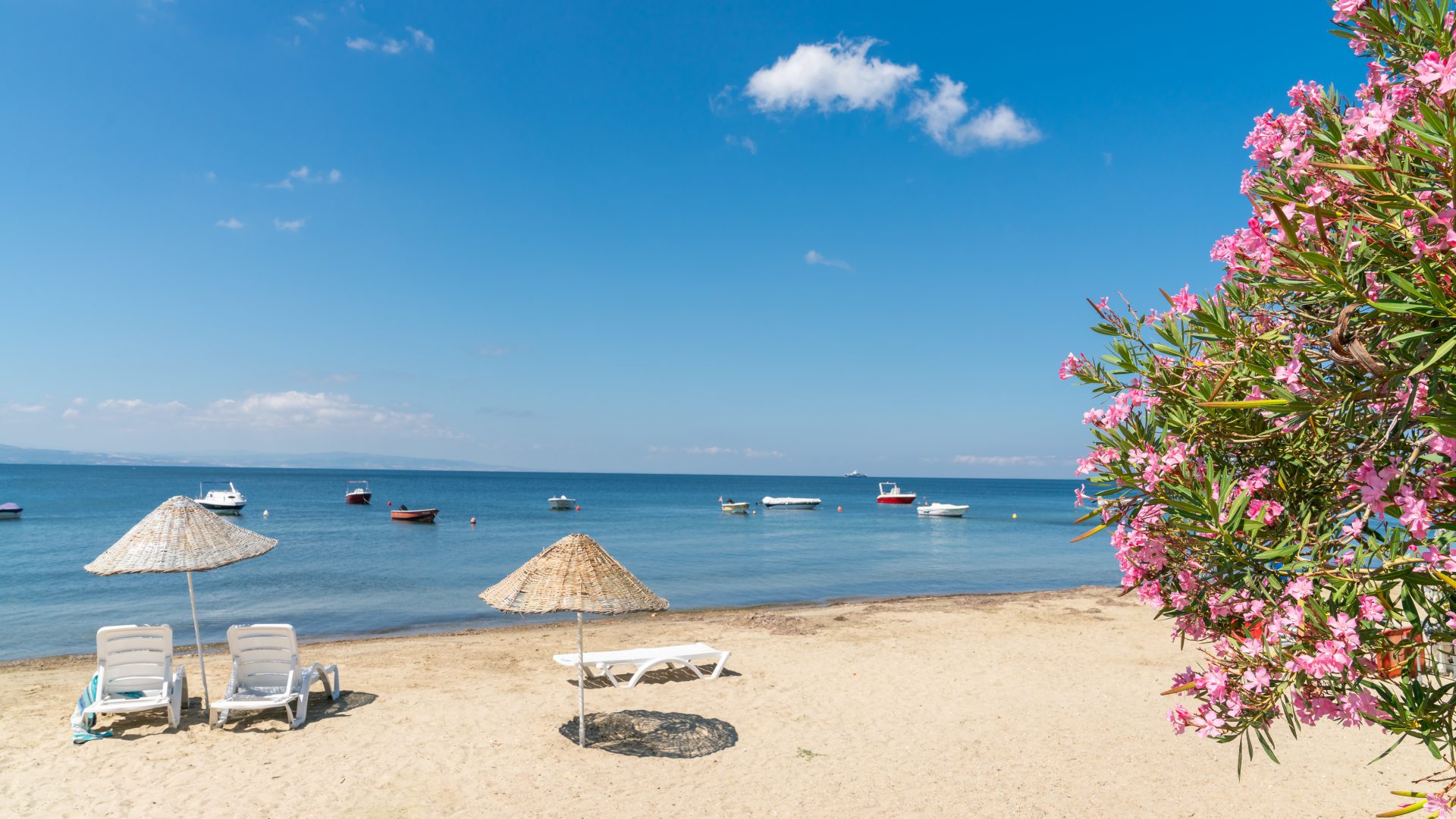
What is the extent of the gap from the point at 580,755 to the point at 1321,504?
6945 millimetres

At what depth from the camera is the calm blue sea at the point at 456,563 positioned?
63.7ft

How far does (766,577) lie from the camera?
26.7 metres

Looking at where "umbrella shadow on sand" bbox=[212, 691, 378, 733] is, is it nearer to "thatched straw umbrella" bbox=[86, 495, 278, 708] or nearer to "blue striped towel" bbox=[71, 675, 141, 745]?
"thatched straw umbrella" bbox=[86, 495, 278, 708]

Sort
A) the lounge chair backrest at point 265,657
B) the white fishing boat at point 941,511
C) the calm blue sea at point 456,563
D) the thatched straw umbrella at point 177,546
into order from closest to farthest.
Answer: the thatched straw umbrella at point 177,546 < the lounge chair backrest at point 265,657 < the calm blue sea at point 456,563 < the white fishing boat at point 941,511

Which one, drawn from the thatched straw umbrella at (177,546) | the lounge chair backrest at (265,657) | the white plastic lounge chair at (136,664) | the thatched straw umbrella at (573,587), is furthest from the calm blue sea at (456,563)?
the thatched straw umbrella at (573,587)

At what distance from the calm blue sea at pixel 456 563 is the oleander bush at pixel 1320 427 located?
17700 mm

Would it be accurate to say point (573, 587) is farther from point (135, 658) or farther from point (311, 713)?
point (135, 658)

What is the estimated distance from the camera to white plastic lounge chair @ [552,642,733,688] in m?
10.5

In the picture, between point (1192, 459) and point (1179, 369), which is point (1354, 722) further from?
point (1179, 369)

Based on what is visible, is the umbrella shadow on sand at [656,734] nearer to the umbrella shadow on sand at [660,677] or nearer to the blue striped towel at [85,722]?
the umbrella shadow on sand at [660,677]

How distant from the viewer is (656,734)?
27.6ft

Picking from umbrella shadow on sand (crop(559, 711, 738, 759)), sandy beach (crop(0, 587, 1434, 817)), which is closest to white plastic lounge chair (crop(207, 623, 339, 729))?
sandy beach (crop(0, 587, 1434, 817))

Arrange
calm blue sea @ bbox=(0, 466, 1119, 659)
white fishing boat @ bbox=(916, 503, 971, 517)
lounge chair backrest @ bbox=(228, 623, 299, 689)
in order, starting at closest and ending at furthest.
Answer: lounge chair backrest @ bbox=(228, 623, 299, 689), calm blue sea @ bbox=(0, 466, 1119, 659), white fishing boat @ bbox=(916, 503, 971, 517)

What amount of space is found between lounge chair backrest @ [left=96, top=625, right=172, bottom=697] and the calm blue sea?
8.62 metres
